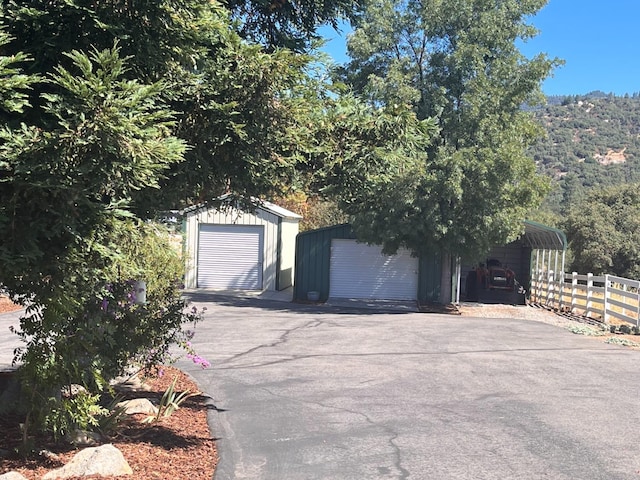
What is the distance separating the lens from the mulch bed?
16.8 feet

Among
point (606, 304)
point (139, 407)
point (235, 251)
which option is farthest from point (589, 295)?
point (139, 407)

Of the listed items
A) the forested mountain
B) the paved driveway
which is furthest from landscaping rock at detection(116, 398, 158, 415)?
the forested mountain

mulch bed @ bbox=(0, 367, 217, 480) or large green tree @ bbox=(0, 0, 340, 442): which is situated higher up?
large green tree @ bbox=(0, 0, 340, 442)

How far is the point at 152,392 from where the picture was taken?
8.09 m

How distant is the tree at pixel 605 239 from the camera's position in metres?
38.2

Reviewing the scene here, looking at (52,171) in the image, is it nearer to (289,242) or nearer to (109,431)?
(109,431)

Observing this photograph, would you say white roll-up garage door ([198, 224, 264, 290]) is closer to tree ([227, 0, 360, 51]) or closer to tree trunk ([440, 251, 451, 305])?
tree trunk ([440, 251, 451, 305])

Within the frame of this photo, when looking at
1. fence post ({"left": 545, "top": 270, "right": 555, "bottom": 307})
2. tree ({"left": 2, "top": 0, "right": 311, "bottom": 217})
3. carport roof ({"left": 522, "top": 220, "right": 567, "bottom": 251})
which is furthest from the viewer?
fence post ({"left": 545, "top": 270, "right": 555, "bottom": 307})

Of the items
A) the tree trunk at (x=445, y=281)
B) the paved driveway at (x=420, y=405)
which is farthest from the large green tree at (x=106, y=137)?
the tree trunk at (x=445, y=281)

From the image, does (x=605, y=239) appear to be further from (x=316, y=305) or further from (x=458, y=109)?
(x=316, y=305)

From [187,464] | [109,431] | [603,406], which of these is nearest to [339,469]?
[187,464]

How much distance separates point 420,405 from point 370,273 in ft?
56.7

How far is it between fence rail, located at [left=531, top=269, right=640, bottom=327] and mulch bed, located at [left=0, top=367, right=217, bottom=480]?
534 inches

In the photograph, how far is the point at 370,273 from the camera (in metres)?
24.9
